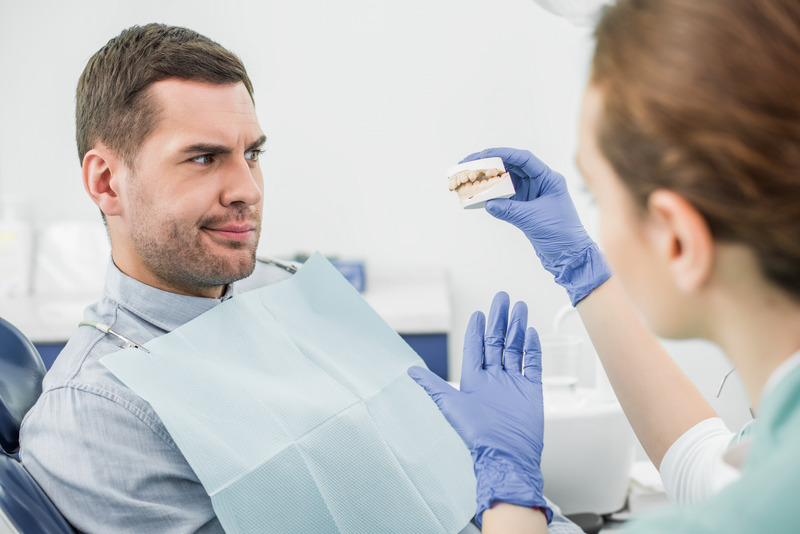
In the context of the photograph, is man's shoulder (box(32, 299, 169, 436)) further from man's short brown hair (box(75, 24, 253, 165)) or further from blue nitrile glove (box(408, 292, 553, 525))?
blue nitrile glove (box(408, 292, 553, 525))

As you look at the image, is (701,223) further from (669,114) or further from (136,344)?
(136,344)

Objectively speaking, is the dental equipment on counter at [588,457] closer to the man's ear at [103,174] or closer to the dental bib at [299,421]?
the dental bib at [299,421]

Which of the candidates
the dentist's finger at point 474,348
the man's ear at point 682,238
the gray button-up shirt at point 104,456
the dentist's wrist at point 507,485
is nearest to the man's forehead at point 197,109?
the gray button-up shirt at point 104,456

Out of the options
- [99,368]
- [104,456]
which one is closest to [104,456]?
[104,456]

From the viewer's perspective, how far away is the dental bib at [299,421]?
1028 mm

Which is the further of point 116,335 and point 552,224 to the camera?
point 552,224

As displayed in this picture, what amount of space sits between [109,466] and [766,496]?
79 cm

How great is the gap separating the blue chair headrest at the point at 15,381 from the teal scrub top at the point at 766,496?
0.87 m

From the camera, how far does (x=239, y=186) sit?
1.23 m

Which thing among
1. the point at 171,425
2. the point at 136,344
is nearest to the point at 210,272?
the point at 136,344

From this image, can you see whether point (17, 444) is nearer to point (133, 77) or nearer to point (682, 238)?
point (133, 77)

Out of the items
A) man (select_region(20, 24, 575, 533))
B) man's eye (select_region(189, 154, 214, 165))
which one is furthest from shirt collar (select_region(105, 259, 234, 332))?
man's eye (select_region(189, 154, 214, 165))

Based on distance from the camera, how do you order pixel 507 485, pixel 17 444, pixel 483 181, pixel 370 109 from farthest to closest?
pixel 370 109
pixel 483 181
pixel 17 444
pixel 507 485

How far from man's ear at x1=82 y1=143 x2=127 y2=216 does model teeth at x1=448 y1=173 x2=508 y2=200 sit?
0.58 metres
